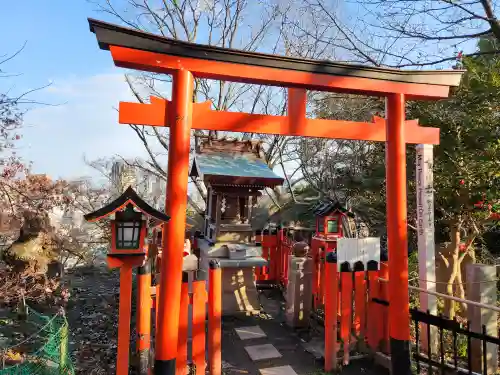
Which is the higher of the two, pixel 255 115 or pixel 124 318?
pixel 255 115

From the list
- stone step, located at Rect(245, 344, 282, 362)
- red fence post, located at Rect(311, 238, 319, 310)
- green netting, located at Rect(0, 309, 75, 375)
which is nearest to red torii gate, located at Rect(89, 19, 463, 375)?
green netting, located at Rect(0, 309, 75, 375)

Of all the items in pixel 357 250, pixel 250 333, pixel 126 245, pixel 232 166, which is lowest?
pixel 250 333

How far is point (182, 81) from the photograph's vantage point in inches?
142

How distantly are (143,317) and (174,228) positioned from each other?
3.84ft

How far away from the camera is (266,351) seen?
5.05 m

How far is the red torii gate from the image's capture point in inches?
136

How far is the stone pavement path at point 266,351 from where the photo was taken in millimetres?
4488

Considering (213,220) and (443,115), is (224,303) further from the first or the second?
(443,115)

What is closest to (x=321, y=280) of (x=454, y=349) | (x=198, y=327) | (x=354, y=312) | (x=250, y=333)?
(x=354, y=312)

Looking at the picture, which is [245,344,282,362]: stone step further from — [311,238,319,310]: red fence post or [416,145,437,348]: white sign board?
[416,145,437,348]: white sign board

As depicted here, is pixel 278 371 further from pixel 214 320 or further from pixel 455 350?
pixel 455 350

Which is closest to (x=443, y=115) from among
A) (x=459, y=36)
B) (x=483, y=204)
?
(x=459, y=36)

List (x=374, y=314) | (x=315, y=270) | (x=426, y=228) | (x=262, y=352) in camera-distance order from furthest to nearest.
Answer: (x=315, y=270)
(x=262, y=352)
(x=426, y=228)
(x=374, y=314)

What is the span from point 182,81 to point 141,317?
9.03 feet
